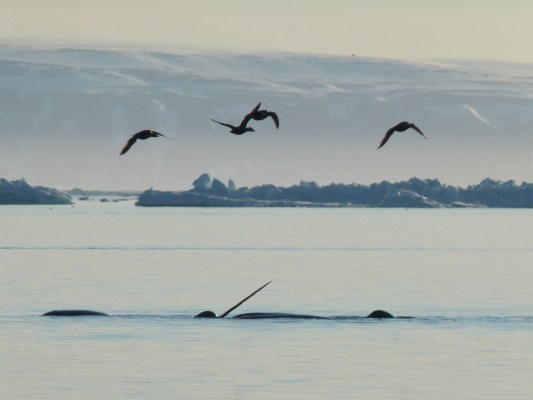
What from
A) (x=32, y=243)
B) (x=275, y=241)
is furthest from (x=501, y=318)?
(x=275, y=241)

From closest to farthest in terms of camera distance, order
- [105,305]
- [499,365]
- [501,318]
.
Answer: [499,365]
[501,318]
[105,305]

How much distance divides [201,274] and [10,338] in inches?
1867

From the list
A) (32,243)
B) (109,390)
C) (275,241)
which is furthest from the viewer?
(275,241)

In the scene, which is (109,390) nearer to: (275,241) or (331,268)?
(331,268)

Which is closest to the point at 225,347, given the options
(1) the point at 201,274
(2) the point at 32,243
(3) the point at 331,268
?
(1) the point at 201,274

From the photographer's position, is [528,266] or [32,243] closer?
[528,266]

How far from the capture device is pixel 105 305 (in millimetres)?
72438

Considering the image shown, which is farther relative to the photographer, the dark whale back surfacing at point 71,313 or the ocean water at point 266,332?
the dark whale back surfacing at point 71,313

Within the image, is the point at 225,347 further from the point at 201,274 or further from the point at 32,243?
the point at 32,243

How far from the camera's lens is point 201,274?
335 feet

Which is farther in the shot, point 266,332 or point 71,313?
point 71,313

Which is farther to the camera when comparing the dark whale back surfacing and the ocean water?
the dark whale back surfacing

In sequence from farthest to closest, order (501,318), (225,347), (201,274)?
(201,274), (501,318), (225,347)

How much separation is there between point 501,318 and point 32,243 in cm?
9628
